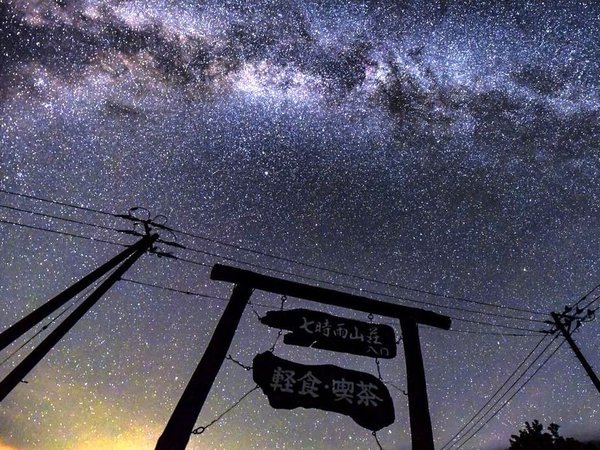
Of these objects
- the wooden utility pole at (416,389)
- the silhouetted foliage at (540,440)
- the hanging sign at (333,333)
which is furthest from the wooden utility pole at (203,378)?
the silhouetted foliage at (540,440)

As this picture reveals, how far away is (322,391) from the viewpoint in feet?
23.4

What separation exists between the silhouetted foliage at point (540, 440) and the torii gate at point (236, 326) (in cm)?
2120

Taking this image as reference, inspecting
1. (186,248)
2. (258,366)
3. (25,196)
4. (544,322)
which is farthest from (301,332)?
(544,322)

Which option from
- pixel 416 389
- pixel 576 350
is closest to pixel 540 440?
pixel 576 350

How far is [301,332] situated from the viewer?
795cm

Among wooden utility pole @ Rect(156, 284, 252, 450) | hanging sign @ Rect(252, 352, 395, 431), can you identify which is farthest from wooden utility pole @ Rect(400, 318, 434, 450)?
wooden utility pole @ Rect(156, 284, 252, 450)

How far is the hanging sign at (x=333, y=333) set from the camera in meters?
7.93

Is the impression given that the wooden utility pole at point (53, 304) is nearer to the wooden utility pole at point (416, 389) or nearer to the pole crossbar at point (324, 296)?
the pole crossbar at point (324, 296)

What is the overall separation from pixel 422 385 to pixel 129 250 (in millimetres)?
7631

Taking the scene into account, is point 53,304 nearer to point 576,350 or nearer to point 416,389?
point 416,389

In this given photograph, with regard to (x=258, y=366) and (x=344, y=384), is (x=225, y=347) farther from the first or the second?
(x=344, y=384)

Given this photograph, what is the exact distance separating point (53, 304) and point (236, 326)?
152 inches

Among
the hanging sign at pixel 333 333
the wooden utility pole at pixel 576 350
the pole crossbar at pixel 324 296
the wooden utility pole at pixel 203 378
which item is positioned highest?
the wooden utility pole at pixel 576 350

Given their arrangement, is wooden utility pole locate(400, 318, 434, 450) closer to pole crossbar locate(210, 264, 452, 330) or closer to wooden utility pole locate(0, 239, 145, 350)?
pole crossbar locate(210, 264, 452, 330)
